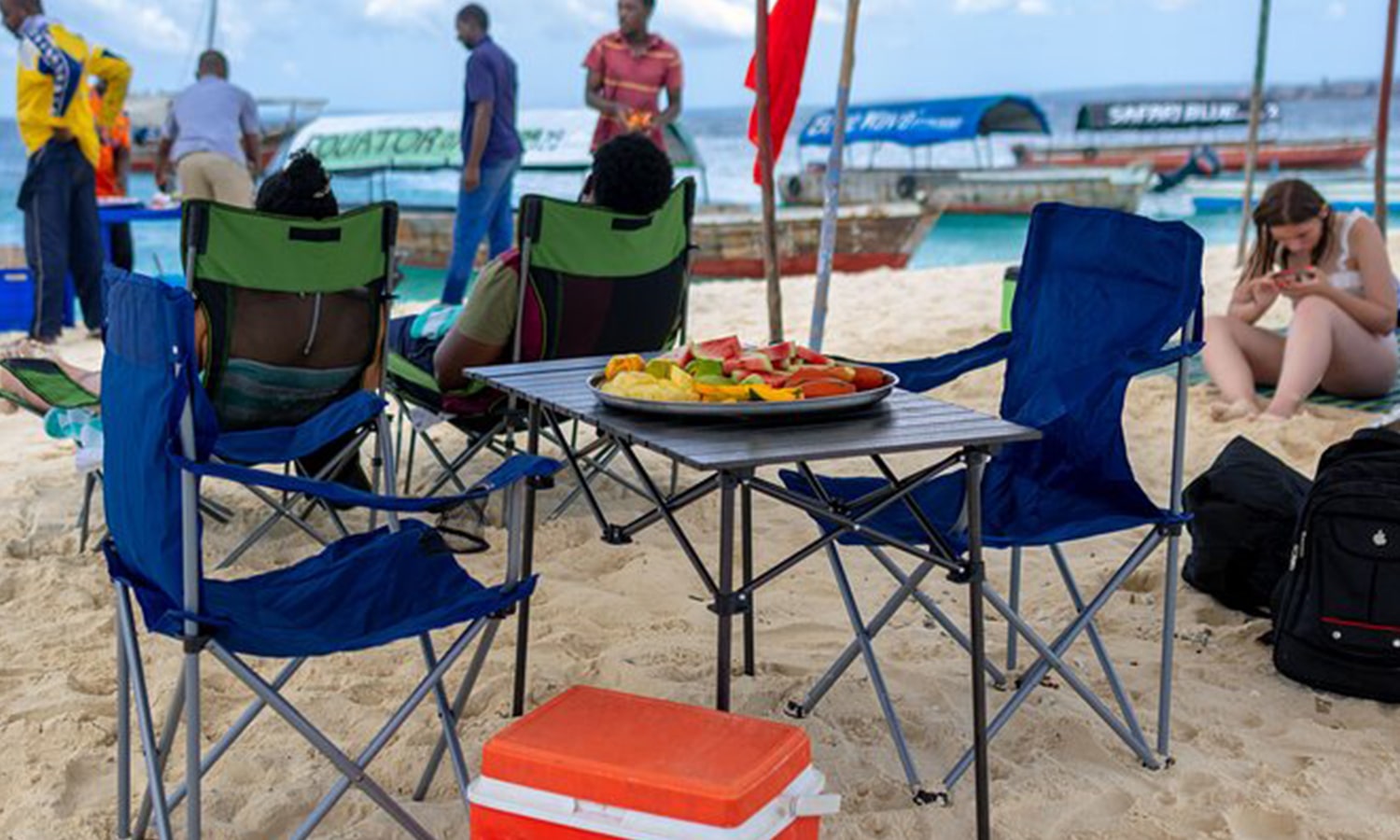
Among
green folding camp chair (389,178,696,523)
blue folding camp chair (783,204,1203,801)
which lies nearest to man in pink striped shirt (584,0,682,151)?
green folding camp chair (389,178,696,523)

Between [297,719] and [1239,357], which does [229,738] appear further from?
[1239,357]

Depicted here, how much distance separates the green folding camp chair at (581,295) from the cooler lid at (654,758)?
1622 mm

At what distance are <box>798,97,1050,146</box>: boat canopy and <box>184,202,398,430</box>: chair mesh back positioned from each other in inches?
560


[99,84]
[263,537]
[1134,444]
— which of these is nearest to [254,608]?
[263,537]

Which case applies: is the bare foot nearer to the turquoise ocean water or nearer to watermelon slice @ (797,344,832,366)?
the turquoise ocean water

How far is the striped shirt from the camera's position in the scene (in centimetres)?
704

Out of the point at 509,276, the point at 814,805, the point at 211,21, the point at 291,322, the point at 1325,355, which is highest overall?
the point at 211,21

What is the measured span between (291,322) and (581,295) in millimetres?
667

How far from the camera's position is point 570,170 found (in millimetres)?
13266

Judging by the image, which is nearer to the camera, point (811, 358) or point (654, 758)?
point (654, 758)

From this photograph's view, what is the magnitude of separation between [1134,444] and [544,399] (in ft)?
9.51

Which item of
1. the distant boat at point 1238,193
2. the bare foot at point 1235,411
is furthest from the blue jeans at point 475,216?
the distant boat at point 1238,193

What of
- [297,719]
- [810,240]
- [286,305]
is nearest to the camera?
[297,719]

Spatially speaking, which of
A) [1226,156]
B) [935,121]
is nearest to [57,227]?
[935,121]
